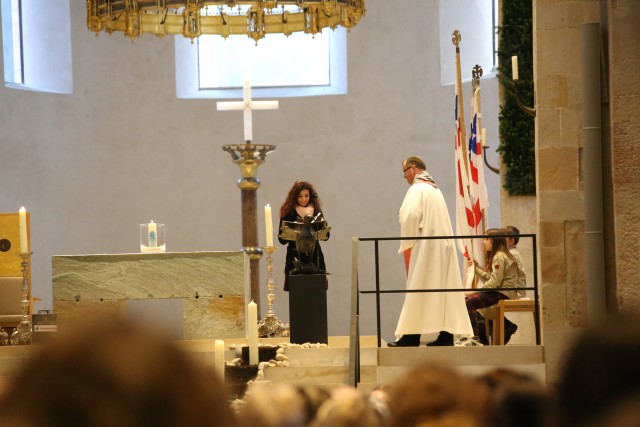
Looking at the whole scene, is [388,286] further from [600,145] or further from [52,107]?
[600,145]

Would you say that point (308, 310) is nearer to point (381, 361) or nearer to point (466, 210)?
point (381, 361)

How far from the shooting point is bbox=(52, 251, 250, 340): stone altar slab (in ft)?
29.2

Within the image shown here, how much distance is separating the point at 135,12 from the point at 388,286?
22.2 feet

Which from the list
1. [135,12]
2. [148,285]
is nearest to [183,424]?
[135,12]

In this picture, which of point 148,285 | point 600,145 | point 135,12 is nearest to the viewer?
point 600,145

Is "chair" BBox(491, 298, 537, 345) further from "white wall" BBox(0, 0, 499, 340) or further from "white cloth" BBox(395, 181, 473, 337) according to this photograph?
"white wall" BBox(0, 0, 499, 340)

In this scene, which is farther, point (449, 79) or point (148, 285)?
point (449, 79)

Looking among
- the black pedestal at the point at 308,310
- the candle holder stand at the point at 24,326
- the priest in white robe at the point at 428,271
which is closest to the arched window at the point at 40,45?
the candle holder stand at the point at 24,326

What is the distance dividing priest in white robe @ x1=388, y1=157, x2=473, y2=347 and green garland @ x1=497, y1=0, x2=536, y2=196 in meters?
2.73

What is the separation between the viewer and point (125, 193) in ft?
46.4

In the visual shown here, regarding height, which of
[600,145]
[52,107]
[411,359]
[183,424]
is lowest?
[411,359]

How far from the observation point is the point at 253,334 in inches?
281

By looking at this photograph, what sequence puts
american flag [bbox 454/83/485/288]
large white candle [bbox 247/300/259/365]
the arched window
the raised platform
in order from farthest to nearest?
1. the arched window
2. american flag [bbox 454/83/485/288]
3. the raised platform
4. large white candle [bbox 247/300/259/365]

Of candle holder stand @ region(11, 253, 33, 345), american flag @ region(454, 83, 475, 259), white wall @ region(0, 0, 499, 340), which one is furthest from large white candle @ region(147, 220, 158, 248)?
white wall @ region(0, 0, 499, 340)
